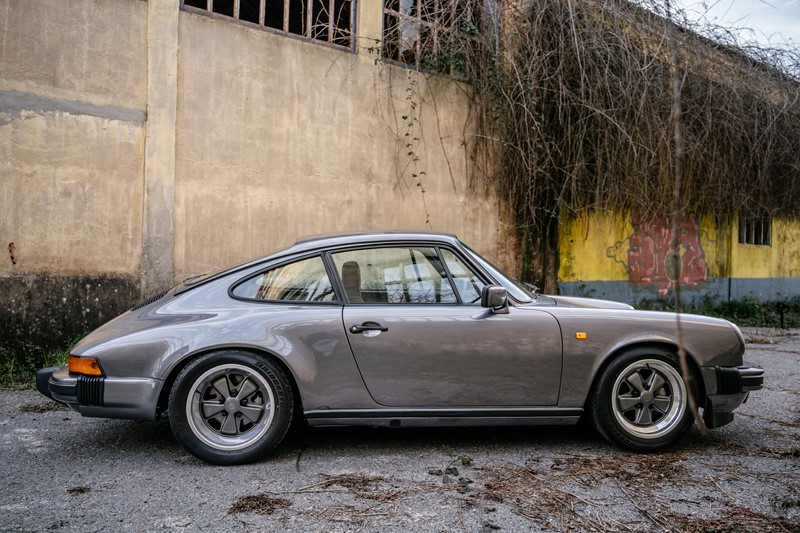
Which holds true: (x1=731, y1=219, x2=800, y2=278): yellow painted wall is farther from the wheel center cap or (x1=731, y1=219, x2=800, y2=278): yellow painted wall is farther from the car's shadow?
the wheel center cap

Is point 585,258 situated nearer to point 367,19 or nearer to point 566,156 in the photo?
point 566,156

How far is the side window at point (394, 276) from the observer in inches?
148

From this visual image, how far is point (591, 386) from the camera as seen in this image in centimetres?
376

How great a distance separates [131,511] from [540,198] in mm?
8145

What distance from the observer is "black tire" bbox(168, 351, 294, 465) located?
11.4 feet

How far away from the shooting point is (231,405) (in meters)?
3.50

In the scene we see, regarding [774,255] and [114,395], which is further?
[774,255]

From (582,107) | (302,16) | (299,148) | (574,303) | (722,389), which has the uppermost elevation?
(302,16)

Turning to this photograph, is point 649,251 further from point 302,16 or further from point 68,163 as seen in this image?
point 68,163

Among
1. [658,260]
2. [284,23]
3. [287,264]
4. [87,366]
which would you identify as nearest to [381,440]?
[287,264]

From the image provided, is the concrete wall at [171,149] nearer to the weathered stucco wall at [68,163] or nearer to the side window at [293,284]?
the weathered stucco wall at [68,163]

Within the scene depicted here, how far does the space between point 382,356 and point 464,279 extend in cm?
71

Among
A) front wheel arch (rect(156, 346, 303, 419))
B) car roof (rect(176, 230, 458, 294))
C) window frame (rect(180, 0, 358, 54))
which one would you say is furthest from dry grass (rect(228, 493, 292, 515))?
window frame (rect(180, 0, 358, 54))

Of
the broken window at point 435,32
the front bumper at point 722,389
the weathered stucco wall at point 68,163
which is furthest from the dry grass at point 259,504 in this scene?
the broken window at point 435,32
